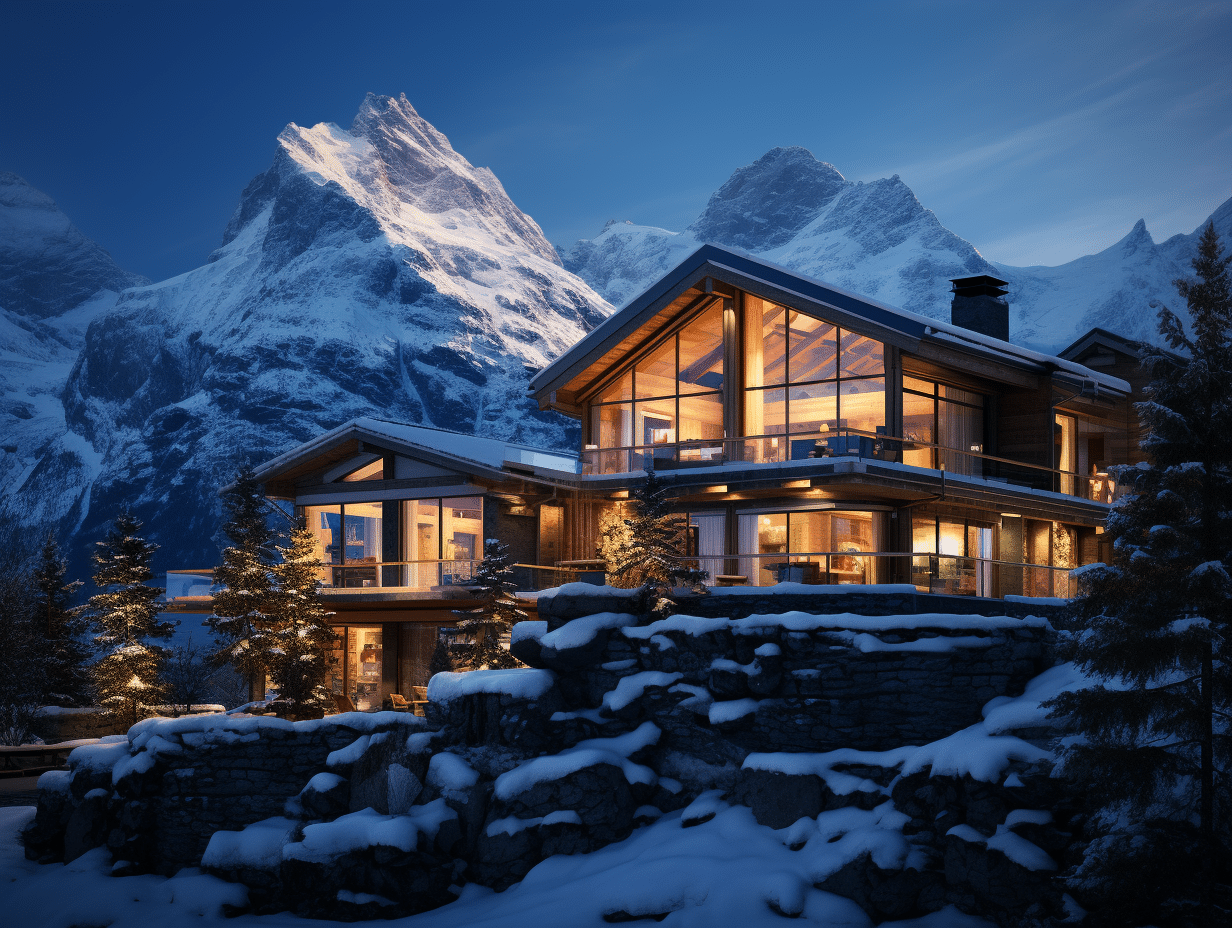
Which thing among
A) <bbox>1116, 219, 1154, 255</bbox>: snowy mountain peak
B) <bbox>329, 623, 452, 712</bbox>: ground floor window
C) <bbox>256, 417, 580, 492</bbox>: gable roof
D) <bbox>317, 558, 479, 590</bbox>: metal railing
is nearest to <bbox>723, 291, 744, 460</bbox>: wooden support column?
<bbox>256, 417, 580, 492</bbox>: gable roof

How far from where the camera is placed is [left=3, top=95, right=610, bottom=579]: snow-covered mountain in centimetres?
11375

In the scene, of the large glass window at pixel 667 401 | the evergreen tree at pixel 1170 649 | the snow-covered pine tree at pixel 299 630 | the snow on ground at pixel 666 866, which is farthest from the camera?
the large glass window at pixel 667 401

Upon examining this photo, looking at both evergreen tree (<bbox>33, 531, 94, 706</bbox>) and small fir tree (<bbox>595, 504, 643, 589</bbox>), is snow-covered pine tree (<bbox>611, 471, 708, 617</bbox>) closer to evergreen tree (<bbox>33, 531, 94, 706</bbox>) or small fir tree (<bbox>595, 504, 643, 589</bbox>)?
small fir tree (<bbox>595, 504, 643, 589</bbox>)

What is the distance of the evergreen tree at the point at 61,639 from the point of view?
29.5 meters

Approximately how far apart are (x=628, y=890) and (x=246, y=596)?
12065 millimetres

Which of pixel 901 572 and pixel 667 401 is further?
pixel 667 401

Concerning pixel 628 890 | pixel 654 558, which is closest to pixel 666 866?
pixel 628 890

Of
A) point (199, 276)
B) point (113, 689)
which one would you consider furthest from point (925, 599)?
point (199, 276)

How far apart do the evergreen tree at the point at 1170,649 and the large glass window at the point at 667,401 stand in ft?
46.1

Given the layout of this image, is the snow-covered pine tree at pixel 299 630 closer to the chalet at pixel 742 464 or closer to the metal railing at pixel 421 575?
the metal railing at pixel 421 575

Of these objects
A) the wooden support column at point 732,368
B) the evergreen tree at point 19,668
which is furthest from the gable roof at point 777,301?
the evergreen tree at point 19,668

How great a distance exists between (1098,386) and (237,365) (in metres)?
108

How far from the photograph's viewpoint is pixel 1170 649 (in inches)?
483

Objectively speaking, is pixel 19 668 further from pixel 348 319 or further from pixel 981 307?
pixel 348 319
